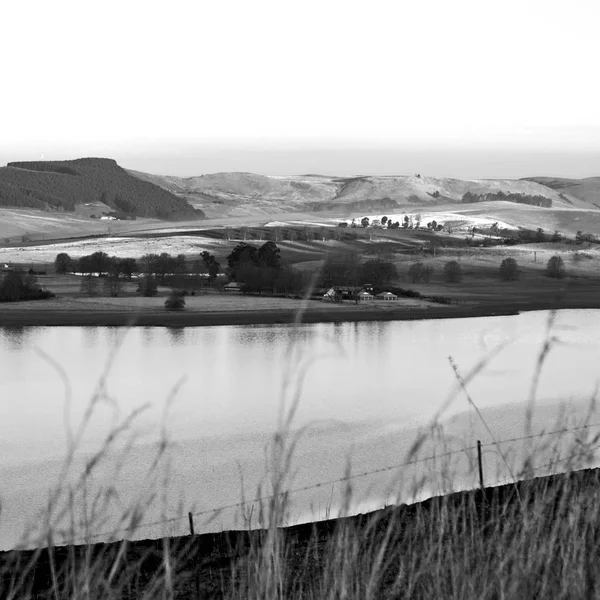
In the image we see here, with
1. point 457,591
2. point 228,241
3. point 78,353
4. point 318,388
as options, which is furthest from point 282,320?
point 228,241

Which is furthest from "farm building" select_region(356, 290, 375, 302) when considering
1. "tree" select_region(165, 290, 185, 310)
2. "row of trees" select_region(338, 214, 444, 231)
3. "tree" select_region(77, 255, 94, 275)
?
"row of trees" select_region(338, 214, 444, 231)

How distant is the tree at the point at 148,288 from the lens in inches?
949

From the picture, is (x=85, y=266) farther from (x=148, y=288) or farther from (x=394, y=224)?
(x=394, y=224)

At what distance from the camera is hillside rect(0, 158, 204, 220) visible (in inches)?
2815

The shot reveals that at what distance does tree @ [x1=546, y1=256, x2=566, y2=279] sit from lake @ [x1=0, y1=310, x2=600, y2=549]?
12.0 m

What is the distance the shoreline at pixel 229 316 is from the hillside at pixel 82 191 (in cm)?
5077

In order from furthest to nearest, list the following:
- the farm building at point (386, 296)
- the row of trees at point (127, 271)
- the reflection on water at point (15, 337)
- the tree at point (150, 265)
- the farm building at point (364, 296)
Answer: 1. the tree at point (150, 265)
2. the row of trees at point (127, 271)
3. the farm building at point (386, 296)
4. the farm building at point (364, 296)
5. the reflection on water at point (15, 337)

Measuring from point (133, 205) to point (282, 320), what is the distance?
190ft

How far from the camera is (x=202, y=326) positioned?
63.1 ft

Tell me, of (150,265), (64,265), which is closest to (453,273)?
(150,265)

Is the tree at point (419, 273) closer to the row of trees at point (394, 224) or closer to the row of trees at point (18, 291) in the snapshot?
the row of trees at point (18, 291)

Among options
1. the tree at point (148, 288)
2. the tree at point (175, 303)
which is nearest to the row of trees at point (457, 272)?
the tree at point (148, 288)

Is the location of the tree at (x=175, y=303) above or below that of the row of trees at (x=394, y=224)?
below

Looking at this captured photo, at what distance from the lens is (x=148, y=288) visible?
24.3 m
